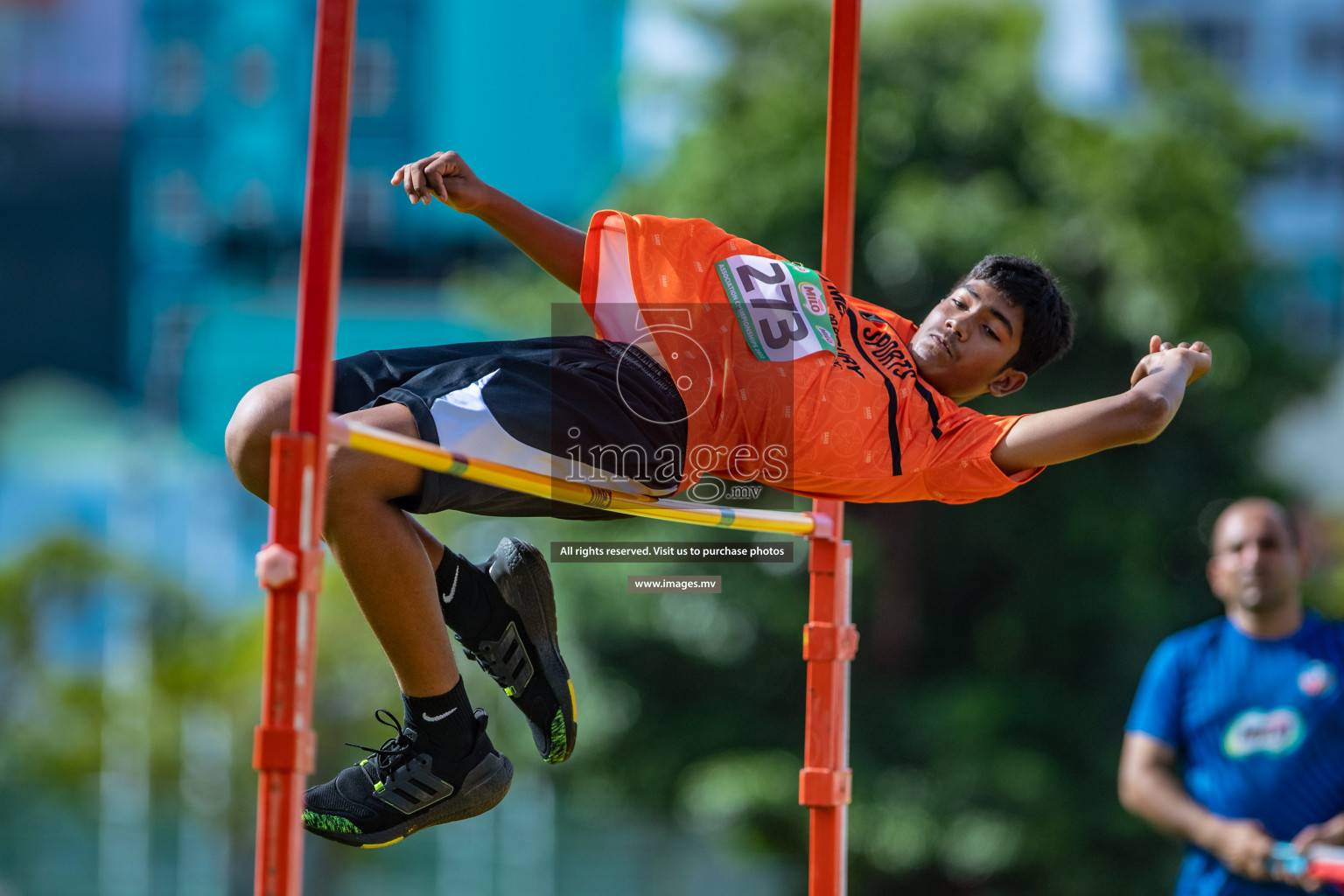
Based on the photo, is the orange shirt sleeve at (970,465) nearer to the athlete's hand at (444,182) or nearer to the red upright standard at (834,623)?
the red upright standard at (834,623)

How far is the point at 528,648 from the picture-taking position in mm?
2424

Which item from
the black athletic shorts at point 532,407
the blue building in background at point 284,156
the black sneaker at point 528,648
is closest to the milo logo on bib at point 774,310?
the black athletic shorts at point 532,407

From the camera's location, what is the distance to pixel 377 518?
80.0 inches

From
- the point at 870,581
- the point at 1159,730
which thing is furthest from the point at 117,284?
the point at 1159,730

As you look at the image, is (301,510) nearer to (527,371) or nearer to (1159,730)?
(527,371)

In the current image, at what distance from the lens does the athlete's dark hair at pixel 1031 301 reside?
8.27ft

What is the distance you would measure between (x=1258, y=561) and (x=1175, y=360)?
1.28 metres

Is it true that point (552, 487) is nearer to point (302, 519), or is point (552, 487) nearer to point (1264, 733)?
point (302, 519)

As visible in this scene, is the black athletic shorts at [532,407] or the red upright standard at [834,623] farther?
the red upright standard at [834,623]

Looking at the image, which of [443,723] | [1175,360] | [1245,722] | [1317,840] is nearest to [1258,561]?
[1245,722]

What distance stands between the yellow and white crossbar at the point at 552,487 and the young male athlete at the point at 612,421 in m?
0.04

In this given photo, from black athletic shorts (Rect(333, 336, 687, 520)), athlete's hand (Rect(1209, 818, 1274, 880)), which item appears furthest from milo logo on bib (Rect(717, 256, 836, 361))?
athlete's hand (Rect(1209, 818, 1274, 880))

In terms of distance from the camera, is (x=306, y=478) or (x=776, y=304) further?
(x=776, y=304)

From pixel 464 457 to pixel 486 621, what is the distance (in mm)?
541
